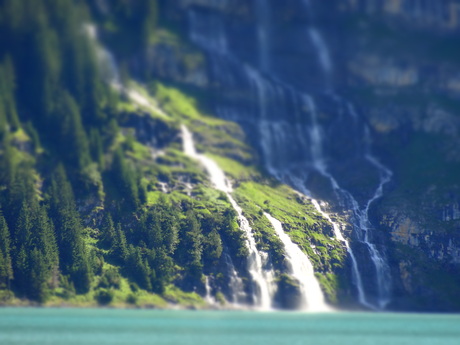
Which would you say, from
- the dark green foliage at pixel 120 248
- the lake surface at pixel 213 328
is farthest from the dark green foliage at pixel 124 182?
the lake surface at pixel 213 328

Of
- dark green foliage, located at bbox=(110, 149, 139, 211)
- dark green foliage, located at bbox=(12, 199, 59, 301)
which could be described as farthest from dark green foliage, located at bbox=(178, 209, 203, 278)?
dark green foliage, located at bbox=(12, 199, 59, 301)

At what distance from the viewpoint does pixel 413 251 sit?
493 feet

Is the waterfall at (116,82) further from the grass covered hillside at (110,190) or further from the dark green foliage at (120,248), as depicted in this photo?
the dark green foliage at (120,248)

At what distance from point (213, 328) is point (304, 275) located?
4012 centimetres

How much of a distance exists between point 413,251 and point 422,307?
1256 centimetres

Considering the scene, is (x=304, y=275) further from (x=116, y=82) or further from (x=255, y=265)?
(x=116, y=82)

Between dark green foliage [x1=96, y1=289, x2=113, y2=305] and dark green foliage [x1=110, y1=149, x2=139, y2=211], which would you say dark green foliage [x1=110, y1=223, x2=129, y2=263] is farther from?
dark green foliage [x1=110, y1=149, x2=139, y2=211]

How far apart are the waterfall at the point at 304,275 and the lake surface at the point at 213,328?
742 cm

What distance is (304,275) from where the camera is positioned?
142 metres

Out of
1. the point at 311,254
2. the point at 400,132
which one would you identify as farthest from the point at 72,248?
the point at 400,132

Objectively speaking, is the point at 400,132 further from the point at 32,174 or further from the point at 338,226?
the point at 32,174

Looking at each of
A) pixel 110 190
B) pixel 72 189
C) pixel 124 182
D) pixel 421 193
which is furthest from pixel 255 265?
pixel 421 193

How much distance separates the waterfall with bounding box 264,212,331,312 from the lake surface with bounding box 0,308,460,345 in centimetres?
742

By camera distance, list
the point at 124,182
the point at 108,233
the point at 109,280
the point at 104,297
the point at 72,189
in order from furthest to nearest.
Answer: the point at 124,182 → the point at 72,189 → the point at 108,233 → the point at 109,280 → the point at 104,297
